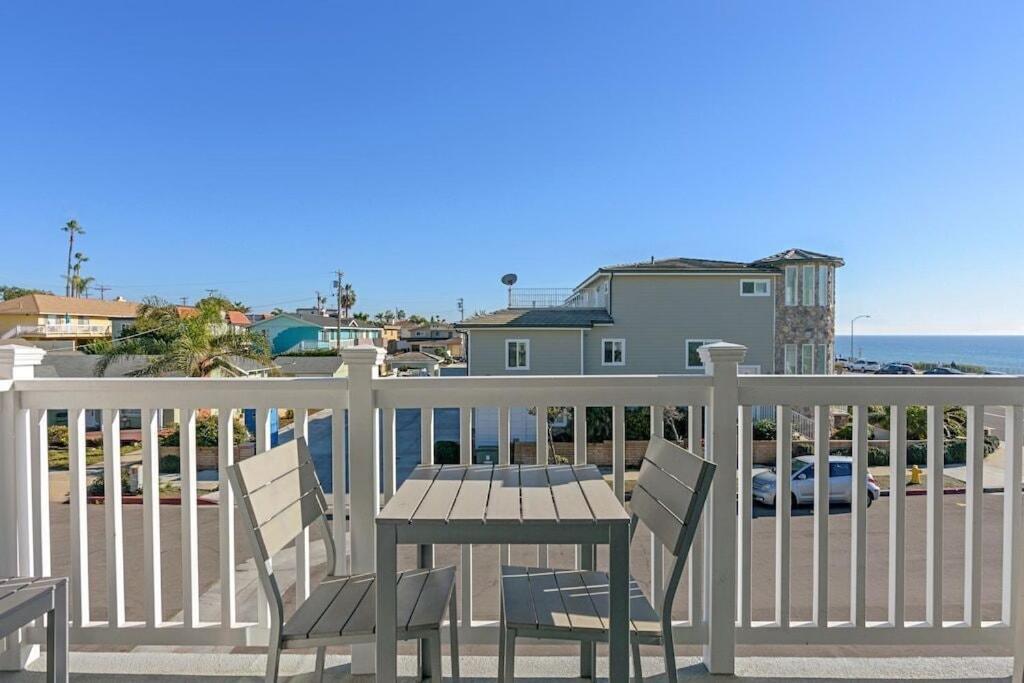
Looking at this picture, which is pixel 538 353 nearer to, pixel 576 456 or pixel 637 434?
pixel 637 434

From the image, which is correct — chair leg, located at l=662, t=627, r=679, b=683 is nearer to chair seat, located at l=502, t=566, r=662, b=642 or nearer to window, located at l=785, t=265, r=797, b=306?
chair seat, located at l=502, t=566, r=662, b=642

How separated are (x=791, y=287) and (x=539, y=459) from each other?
18.8 metres

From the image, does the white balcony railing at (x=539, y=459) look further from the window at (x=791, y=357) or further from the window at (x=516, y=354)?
the window at (x=791, y=357)

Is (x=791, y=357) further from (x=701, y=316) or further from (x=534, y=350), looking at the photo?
(x=534, y=350)

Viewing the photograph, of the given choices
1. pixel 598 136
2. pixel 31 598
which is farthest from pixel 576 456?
pixel 598 136

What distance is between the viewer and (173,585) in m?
6.14

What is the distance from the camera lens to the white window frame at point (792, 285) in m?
17.8

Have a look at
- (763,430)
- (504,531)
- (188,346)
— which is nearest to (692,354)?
(763,430)

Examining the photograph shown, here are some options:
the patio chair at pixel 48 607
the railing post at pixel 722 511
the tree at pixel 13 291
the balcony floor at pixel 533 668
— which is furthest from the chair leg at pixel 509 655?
the tree at pixel 13 291

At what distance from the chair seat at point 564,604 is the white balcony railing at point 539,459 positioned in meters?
0.28

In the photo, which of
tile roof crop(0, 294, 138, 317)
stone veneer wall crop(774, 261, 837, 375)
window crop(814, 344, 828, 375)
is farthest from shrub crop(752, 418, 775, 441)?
tile roof crop(0, 294, 138, 317)

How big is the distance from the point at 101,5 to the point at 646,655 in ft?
27.8

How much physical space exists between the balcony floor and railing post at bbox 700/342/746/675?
5.1 inches

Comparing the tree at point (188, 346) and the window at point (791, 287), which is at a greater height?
the window at point (791, 287)
